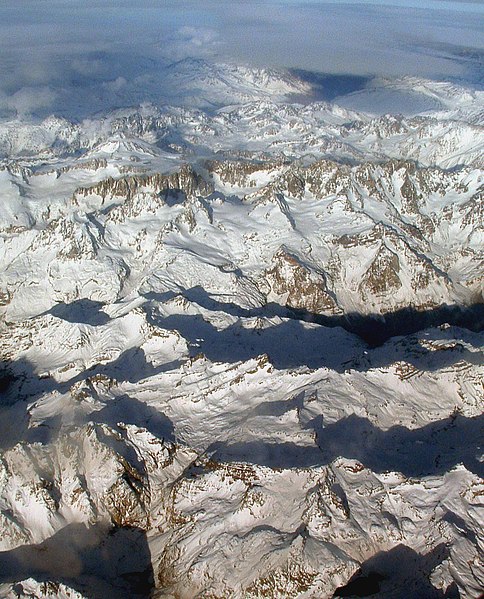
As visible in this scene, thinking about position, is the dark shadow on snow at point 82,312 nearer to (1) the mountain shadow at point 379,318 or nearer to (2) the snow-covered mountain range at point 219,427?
(2) the snow-covered mountain range at point 219,427

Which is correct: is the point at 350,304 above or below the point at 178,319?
below

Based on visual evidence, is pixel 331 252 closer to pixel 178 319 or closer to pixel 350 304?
pixel 350 304

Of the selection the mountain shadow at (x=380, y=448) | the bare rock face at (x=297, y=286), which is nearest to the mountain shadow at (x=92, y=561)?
the mountain shadow at (x=380, y=448)

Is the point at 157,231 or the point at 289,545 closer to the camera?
the point at 289,545

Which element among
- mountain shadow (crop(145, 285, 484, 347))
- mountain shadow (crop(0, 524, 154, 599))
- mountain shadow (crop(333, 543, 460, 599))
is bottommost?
mountain shadow (crop(145, 285, 484, 347))

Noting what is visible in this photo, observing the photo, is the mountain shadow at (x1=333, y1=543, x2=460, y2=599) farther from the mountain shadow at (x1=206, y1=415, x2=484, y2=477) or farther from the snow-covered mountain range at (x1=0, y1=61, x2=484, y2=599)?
the mountain shadow at (x1=206, y1=415, x2=484, y2=477)

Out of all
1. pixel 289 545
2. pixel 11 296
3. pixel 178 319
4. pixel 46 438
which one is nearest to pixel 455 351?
pixel 289 545

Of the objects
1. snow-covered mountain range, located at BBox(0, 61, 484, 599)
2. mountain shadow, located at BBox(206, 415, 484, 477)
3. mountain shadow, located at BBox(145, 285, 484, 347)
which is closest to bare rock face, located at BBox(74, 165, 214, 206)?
snow-covered mountain range, located at BBox(0, 61, 484, 599)
